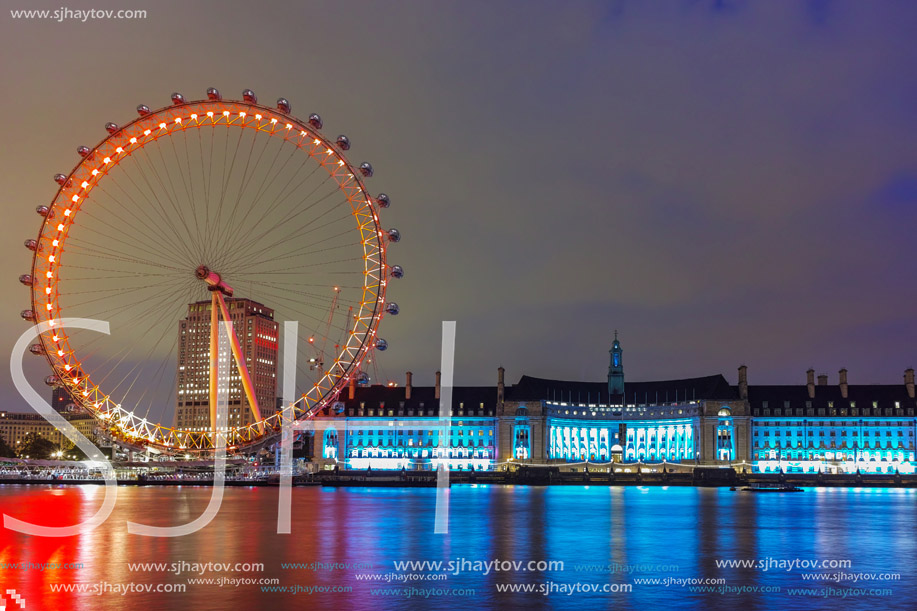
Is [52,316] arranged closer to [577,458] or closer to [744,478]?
[744,478]

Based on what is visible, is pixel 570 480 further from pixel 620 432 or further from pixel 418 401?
pixel 418 401

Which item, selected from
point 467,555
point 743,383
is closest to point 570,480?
point 743,383

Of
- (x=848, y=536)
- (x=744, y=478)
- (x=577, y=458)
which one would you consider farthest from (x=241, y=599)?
(x=577, y=458)

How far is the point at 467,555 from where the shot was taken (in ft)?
136

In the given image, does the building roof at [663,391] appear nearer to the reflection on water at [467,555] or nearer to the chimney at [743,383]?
the chimney at [743,383]

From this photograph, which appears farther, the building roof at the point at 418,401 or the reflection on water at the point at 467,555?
the building roof at the point at 418,401

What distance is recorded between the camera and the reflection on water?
30.2 meters

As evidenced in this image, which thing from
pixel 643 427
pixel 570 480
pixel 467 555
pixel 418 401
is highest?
pixel 418 401

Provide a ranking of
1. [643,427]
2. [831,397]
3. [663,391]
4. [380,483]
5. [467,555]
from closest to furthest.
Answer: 1. [467,555]
2. [380,483]
3. [831,397]
4. [643,427]
5. [663,391]

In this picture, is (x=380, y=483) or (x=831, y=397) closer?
(x=380, y=483)

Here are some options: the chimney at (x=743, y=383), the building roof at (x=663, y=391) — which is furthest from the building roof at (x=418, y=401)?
the chimney at (x=743, y=383)

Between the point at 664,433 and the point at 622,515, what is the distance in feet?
411

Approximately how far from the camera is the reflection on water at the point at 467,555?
30172 mm

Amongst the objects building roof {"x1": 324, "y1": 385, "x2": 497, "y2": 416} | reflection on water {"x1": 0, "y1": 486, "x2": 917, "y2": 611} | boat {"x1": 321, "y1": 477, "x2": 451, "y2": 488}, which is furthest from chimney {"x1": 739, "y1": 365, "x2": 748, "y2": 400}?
reflection on water {"x1": 0, "y1": 486, "x2": 917, "y2": 611}
